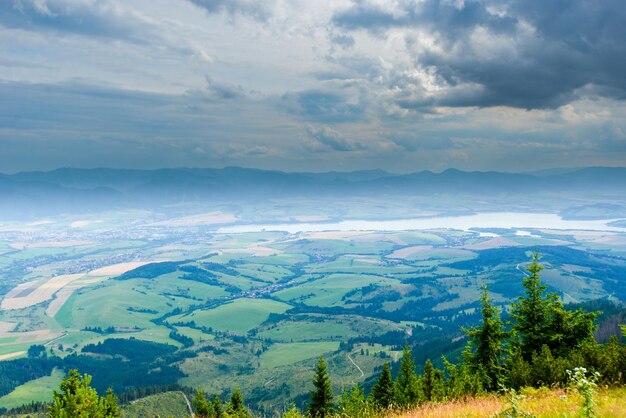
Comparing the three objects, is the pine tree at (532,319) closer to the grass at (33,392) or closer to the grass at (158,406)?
the grass at (158,406)

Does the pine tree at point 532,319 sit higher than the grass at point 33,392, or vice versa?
the pine tree at point 532,319

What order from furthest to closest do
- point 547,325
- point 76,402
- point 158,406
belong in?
1. point 158,406
2. point 547,325
3. point 76,402

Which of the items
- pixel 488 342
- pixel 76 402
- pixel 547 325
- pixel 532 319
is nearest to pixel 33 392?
pixel 76 402

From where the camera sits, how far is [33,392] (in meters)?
169

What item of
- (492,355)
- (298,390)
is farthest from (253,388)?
(492,355)

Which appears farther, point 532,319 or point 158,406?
point 158,406

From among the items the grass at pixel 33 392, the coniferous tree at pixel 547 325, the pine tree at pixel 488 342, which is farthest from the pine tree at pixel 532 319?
the grass at pixel 33 392

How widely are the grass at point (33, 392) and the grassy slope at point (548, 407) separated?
172933mm

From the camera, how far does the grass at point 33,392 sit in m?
159

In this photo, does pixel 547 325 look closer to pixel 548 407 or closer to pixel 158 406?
pixel 548 407

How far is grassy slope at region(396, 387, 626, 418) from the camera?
10398 mm

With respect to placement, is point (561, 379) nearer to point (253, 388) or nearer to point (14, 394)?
point (253, 388)

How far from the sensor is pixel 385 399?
5075cm

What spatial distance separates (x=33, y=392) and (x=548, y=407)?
19739cm
